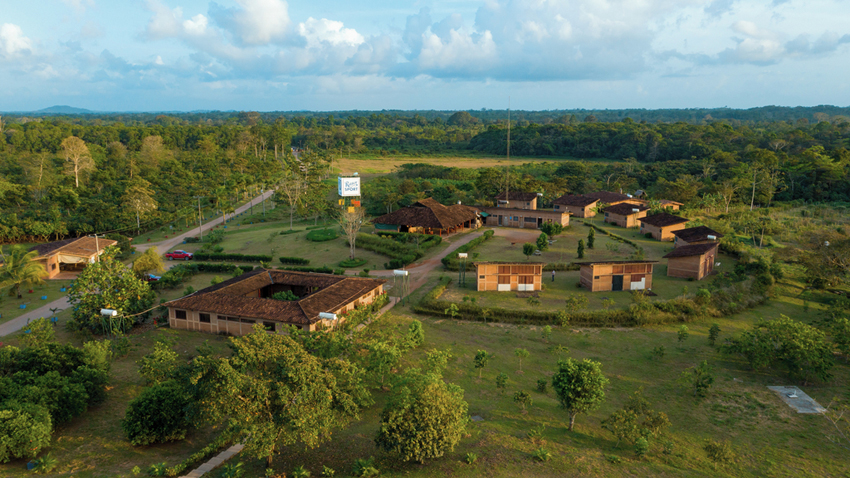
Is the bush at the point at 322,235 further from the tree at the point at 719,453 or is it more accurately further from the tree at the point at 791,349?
the tree at the point at 719,453

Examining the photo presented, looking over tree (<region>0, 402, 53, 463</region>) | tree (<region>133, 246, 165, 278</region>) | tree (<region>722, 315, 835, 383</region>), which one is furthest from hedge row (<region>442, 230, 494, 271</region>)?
tree (<region>0, 402, 53, 463</region>)

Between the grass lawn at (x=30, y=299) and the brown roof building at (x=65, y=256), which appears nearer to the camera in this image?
the grass lawn at (x=30, y=299)

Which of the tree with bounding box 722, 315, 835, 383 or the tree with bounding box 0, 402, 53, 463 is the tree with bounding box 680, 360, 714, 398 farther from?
the tree with bounding box 0, 402, 53, 463

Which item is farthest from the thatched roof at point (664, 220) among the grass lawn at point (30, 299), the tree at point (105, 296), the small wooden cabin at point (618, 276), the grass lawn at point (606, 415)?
the grass lawn at point (30, 299)

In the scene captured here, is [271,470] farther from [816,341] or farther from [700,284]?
[700,284]

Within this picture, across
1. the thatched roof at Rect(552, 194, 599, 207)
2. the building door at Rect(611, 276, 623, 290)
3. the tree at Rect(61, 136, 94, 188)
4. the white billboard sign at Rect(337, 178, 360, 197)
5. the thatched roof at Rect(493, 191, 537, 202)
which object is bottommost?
the building door at Rect(611, 276, 623, 290)

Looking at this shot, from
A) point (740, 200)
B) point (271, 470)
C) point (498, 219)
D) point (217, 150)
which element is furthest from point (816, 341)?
point (217, 150)
